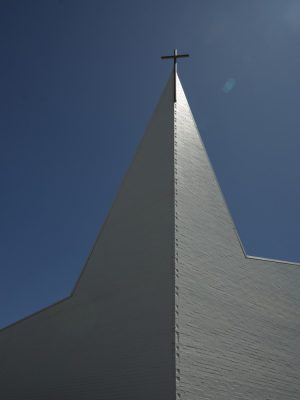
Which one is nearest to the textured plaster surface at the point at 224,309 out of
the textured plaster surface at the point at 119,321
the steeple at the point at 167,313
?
the steeple at the point at 167,313

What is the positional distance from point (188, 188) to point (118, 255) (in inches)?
107

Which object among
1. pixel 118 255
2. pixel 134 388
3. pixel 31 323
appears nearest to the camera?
pixel 134 388

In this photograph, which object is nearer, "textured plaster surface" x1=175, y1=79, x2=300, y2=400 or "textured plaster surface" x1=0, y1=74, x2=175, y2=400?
"textured plaster surface" x1=175, y1=79, x2=300, y2=400

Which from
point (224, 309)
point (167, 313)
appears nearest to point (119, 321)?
point (167, 313)

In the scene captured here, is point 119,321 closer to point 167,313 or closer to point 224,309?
point 167,313

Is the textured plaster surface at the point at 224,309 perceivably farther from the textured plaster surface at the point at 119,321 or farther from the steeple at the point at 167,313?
the textured plaster surface at the point at 119,321

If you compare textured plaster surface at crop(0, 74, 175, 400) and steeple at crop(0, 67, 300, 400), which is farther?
textured plaster surface at crop(0, 74, 175, 400)

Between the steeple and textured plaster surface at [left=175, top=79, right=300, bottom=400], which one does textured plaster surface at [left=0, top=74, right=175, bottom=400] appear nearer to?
the steeple

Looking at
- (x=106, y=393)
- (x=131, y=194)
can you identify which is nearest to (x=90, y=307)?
(x=106, y=393)

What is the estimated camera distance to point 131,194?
11.5m

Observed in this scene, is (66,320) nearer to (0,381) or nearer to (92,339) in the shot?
(92,339)

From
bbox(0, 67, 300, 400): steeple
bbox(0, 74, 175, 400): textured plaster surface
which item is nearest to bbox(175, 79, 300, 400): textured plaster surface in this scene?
bbox(0, 67, 300, 400): steeple

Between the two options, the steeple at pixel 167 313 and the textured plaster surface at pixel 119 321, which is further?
the textured plaster surface at pixel 119 321

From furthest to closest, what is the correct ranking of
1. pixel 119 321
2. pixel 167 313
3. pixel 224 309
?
pixel 119 321
pixel 224 309
pixel 167 313
